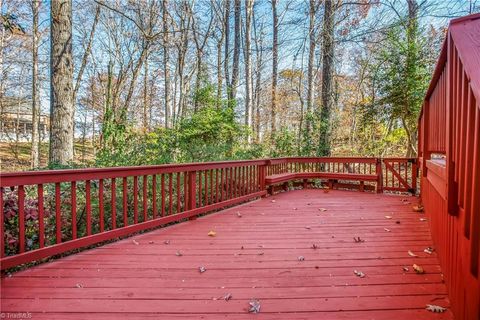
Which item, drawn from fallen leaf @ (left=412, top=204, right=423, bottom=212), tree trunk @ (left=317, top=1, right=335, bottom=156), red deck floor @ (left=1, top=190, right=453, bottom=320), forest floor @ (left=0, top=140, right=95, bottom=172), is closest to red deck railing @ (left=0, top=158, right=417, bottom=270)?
red deck floor @ (left=1, top=190, right=453, bottom=320)

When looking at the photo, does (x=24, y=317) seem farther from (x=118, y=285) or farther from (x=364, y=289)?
(x=364, y=289)

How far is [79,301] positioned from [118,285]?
29 centimetres

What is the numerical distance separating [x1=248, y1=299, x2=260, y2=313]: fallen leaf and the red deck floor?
0.03m

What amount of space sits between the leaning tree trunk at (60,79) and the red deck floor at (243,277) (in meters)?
2.43

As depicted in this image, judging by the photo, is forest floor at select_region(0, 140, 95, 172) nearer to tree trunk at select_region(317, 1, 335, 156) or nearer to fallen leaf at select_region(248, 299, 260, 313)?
tree trunk at select_region(317, 1, 335, 156)

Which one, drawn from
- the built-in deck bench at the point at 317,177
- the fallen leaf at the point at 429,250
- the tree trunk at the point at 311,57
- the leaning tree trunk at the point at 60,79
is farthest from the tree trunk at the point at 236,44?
the fallen leaf at the point at 429,250

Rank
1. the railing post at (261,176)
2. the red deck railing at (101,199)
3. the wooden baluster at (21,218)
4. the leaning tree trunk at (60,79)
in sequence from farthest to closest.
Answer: the railing post at (261,176), the leaning tree trunk at (60,79), the red deck railing at (101,199), the wooden baluster at (21,218)

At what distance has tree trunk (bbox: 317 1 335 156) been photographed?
8344mm

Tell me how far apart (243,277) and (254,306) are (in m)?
0.47

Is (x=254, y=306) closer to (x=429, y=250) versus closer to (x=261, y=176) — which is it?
(x=429, y=250)

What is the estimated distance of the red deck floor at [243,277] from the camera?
1.91 metres

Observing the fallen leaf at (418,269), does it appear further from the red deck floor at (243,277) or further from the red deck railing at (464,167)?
the red deck railing at (464,167)

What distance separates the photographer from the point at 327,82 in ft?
28.3

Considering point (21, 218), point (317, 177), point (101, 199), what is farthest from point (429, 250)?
point (317, 177)
